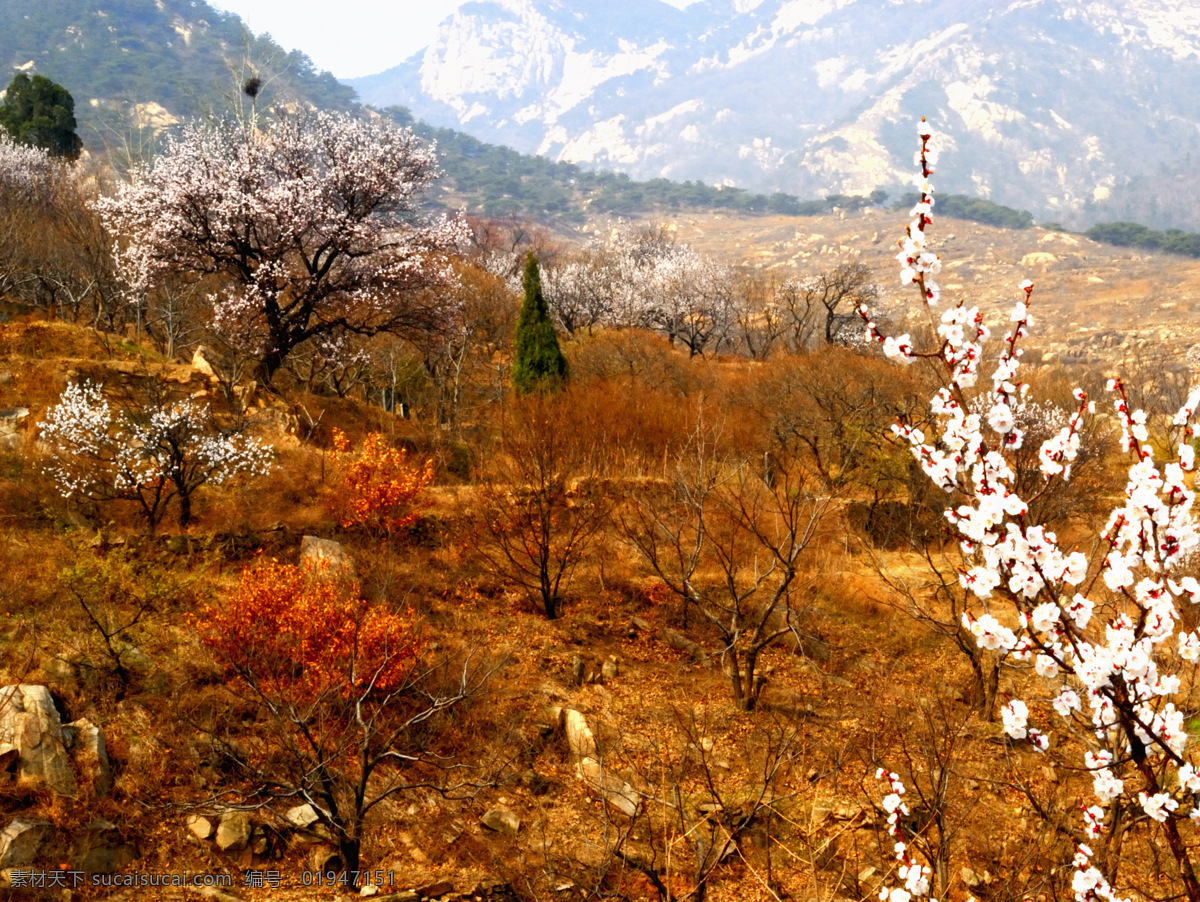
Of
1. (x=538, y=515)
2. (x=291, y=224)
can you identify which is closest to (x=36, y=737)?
(x=538, y=515)

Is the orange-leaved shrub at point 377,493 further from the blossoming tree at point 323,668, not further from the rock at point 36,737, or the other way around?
the rock at point 36,737

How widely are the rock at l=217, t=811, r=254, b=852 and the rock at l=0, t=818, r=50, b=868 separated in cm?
142

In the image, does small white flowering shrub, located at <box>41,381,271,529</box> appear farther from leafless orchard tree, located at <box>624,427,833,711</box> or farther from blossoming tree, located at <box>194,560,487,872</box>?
leafless orchard tree, located at <box>624,427,833,711</box>

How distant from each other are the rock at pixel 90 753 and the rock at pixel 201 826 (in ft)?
2.76

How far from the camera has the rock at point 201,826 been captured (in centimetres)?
764

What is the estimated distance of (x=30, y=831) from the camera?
676 centimetres

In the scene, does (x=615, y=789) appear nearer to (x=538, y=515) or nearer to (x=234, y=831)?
(x=234, y=831)

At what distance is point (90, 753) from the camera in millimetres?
7797

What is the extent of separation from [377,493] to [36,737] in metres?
6.95

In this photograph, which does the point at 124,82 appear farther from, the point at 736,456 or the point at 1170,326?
the point at 1170,326

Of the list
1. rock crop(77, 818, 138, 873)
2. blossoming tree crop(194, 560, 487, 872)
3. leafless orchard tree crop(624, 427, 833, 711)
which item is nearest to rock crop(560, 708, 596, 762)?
blossoming tree crop(194, 560, 487, 872)

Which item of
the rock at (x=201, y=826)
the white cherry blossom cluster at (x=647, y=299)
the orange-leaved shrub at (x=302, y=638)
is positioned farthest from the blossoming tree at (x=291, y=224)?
the white cherry blossom cluster at (x=647, y=299)

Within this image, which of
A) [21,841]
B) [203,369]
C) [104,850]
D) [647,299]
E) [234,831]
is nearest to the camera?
[21,841]

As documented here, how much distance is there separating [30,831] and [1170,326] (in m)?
89.3
